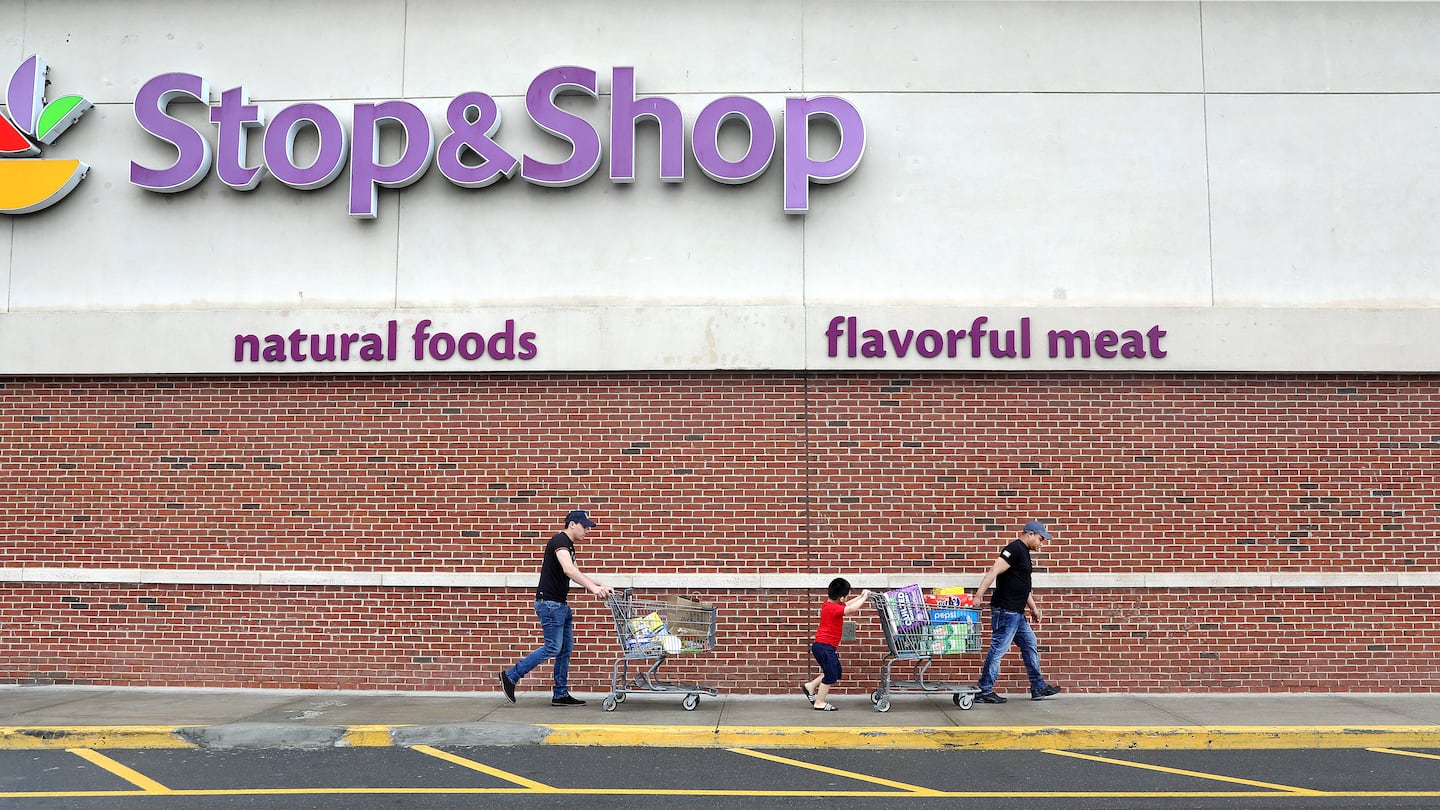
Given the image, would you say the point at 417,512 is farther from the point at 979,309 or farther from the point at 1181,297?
the point at 1181,297

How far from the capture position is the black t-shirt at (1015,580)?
10031 millimetres

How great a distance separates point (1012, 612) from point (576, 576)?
3919 mm

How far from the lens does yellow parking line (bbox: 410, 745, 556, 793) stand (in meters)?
7.37

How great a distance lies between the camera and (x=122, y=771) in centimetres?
780

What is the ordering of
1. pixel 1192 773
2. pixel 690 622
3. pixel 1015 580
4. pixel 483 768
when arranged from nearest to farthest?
1. pixel 1192 773
2. pixel 483 768
3. pixel 690 622
4. pixel 1015 580

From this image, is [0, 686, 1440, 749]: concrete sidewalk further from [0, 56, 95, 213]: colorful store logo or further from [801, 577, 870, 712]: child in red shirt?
[0, 56, 95, 213]: colorful store logo

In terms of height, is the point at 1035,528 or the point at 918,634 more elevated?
the point at 1035,528

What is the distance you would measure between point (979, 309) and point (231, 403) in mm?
7575

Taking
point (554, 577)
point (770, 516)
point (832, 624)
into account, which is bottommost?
point (832, 624)

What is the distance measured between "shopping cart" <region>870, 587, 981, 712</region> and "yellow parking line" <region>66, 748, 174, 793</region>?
5592 millimetres

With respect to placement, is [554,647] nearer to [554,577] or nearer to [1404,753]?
[554,577]

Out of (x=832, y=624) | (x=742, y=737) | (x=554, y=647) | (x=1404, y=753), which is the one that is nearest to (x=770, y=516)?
(x=832, y=624)

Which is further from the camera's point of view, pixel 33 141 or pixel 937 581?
pixel 33 141

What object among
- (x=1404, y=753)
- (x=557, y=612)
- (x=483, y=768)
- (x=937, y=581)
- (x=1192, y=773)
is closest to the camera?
(x=1192, y=773)
